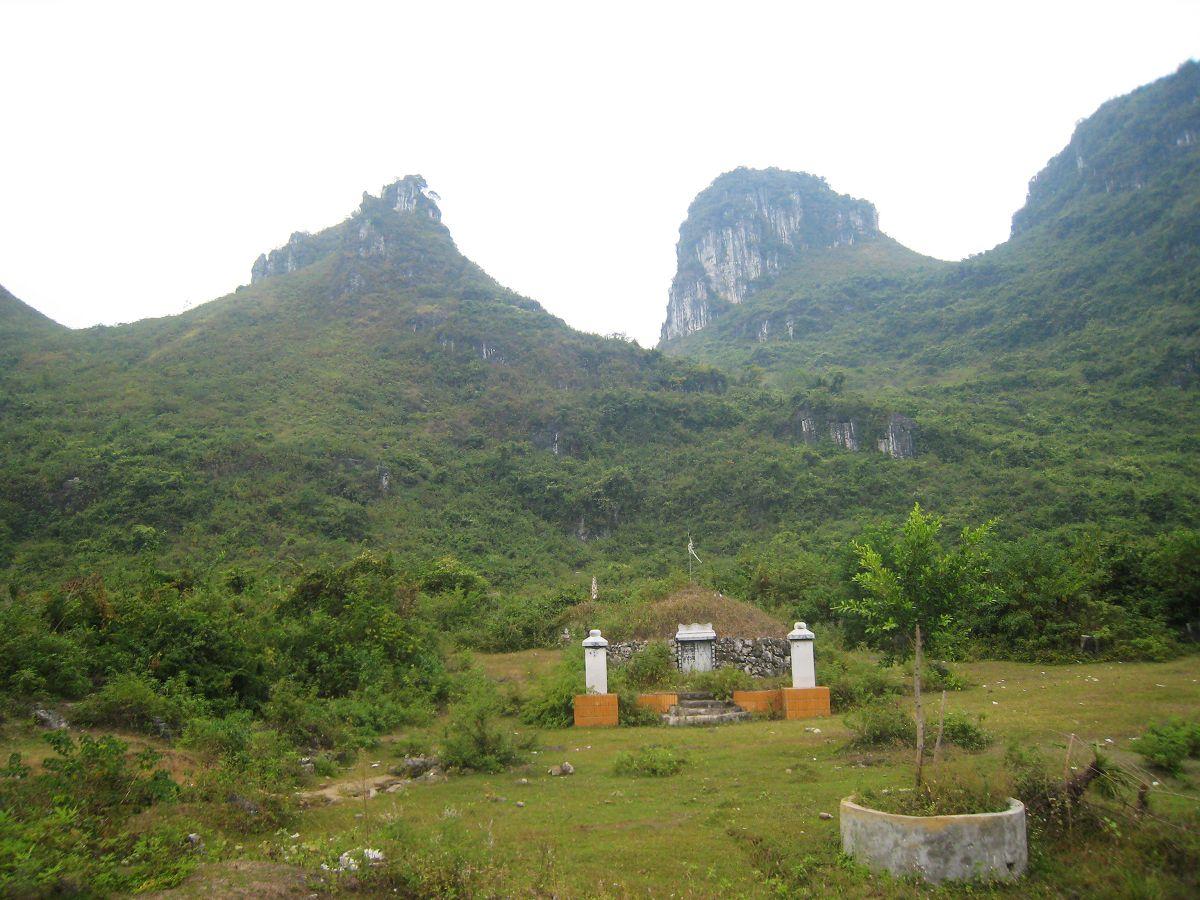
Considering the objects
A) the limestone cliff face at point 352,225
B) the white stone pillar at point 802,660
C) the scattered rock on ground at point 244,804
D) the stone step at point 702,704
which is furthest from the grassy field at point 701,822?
the limestone cliff face at point 352,225

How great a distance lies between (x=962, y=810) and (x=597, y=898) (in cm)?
276

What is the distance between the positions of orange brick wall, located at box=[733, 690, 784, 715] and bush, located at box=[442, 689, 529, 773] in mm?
4709

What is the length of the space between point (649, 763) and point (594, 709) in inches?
158

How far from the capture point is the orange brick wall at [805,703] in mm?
12602

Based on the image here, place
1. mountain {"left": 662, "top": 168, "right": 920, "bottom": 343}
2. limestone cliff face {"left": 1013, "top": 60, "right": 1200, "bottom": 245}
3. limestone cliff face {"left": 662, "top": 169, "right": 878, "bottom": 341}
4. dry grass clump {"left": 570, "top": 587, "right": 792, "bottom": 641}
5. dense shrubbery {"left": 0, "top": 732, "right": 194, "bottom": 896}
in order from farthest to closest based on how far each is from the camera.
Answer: limestone cliff face {"left": 662, "top": 169, "right": 878, "bottom": 341}, mountain {"left": 662, "top": 168, "right": 920, "bottom": 343}, limestone cliff face {"left": 1013, "top": 60, "right": 1200, "bottom": 245}, dry grass clump {"left": 570, "top": 587, "right": 792, "bottom": 641}, dense shrubbery {"left": 0, "top": 732, "right": 194, "bottom": 896}

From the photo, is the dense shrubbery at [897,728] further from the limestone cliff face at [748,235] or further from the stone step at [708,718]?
the limestone cliff face at [748,235]

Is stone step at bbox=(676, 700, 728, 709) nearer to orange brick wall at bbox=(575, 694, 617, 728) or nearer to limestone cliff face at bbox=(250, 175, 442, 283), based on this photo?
orange brick wall at bbox=(575, 694, 617, 728)

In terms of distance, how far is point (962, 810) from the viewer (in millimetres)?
5383

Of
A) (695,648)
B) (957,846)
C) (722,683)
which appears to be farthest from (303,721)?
(957,846)

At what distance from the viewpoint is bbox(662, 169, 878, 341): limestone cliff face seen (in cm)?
12462

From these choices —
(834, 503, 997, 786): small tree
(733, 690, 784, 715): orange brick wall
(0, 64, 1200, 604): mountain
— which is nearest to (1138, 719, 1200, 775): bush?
(834, 503, 997, 786): small tree

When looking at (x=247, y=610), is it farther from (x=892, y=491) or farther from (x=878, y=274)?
(x=878, y=274)

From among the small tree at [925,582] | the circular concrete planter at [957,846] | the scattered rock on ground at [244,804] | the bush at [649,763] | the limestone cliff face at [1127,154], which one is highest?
the limestone cliff face at [1127,154]

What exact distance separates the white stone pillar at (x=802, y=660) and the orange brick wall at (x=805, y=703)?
33 centimetres
